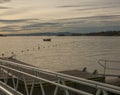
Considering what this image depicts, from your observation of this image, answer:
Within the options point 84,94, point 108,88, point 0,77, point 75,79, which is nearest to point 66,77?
point 75,79

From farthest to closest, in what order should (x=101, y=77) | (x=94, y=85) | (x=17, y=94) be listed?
(x=101, y=77)
(x=17, y=94)
(x=94, y=85)

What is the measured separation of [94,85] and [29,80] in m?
8.65

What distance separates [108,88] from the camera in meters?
4.99

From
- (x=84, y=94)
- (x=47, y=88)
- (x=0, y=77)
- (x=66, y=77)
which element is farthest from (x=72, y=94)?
(x=84, y=94)

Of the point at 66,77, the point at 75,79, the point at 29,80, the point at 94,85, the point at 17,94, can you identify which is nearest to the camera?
the point at 94,85

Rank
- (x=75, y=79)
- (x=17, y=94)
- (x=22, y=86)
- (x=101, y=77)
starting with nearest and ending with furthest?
1. (x=75, y=79)
2. (x=17, y=94)
3. (x=22, y=86)
4. (x=101, y=77)

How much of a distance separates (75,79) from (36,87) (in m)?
7.22

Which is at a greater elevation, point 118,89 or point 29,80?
point 118,89

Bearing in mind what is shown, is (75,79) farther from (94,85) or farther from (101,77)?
(101,77)

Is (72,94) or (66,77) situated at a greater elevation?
(66,77)

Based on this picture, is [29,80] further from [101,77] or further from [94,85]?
[94,85]

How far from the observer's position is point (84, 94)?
5707mm

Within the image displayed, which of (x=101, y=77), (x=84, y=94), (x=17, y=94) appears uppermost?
(x=84, y=94)

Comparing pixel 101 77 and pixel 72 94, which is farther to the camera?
pixel 101 77
